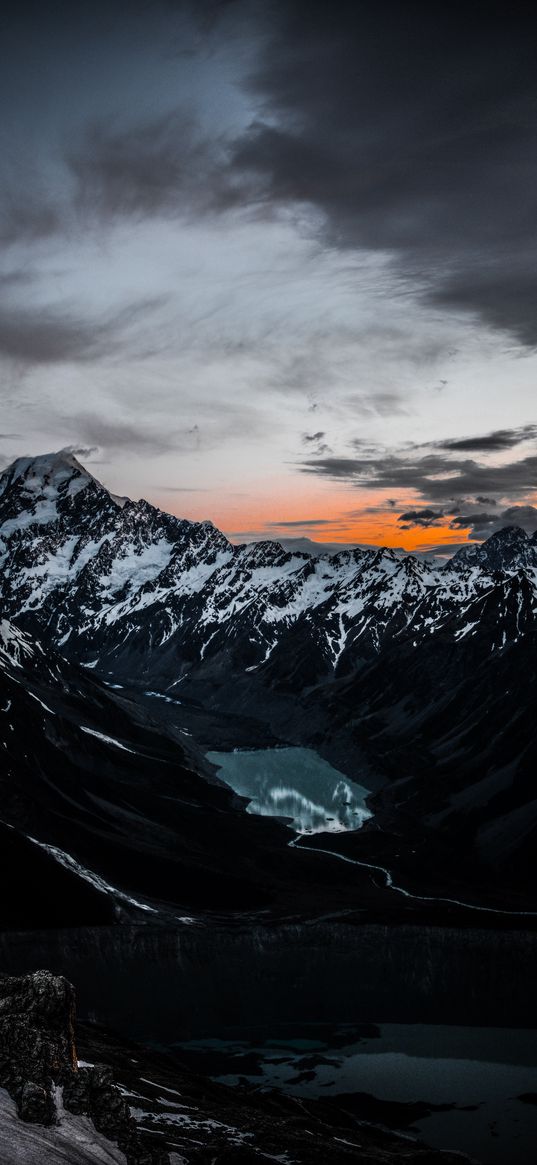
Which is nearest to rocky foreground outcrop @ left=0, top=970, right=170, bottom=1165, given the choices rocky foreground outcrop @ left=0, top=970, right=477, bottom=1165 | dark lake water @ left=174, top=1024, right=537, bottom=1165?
rocky foreground outcrop @ left=0, top=970, right=477, bottom=1165

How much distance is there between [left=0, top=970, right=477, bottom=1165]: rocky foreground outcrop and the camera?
1526 inches

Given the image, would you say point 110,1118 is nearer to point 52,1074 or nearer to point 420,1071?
point 52,1074

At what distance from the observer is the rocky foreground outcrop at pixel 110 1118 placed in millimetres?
38750

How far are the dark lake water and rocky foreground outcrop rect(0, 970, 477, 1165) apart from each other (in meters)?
14.2

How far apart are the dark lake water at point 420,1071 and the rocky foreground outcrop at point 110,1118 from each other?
14221 mm

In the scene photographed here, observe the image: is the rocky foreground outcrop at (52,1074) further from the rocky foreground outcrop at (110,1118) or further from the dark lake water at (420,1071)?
the dark lake water at (420,1071)

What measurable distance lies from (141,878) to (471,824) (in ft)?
271

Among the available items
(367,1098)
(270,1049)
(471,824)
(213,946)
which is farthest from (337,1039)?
(471,824)

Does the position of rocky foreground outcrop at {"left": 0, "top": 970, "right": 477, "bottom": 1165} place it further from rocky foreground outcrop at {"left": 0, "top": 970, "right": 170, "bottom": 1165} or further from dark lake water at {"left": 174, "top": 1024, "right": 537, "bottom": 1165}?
dark lake water at {"left": 174, "top": 1024, "right": 537, "bottom": 1165}

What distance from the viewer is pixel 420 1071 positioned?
91.4 m

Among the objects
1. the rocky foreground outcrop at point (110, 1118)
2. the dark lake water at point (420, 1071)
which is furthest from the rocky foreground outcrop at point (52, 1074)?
the dark lake water at point (420, 1071)

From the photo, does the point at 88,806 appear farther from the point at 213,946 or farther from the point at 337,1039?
the point at 337,1039

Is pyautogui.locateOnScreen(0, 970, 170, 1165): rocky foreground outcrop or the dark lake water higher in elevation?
pyautogui.locateOnScreen(0, 970, 170, 1165): rocky foreground outcrop

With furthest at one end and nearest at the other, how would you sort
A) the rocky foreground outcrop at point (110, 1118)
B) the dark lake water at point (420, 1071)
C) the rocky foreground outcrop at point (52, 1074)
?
1. the dark lake water at point (420, 1071)
2. the rocky foreground outcrop at point (52, 1074)
3. the rocky foreground outcrop at point (110, 1118)
